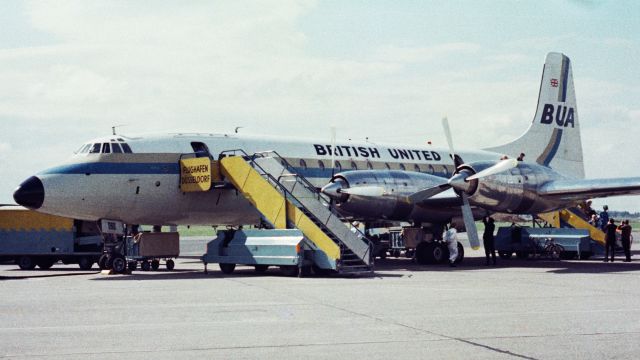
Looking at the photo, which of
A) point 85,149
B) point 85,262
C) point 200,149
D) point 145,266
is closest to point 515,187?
point 200,149

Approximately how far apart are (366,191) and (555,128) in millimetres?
14695

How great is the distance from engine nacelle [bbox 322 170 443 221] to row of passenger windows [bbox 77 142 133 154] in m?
6.41

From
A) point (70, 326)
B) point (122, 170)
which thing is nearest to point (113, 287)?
point (122, 170)

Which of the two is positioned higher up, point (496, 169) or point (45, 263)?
point (496, 169)

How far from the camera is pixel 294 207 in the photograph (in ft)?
73.6

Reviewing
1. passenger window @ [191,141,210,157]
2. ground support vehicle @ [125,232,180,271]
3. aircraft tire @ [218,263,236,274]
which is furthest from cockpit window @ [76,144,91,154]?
aircraft tire @ [218,263,236,274]

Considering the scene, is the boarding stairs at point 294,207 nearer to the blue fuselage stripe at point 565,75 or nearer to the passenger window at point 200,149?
the passenger window at point 200,149

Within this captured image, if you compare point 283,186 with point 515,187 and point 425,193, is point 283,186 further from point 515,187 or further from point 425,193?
point 515,187

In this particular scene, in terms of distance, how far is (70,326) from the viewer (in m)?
11.3

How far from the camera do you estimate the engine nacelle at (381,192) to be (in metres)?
24.7

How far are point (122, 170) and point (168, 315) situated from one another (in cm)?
1120

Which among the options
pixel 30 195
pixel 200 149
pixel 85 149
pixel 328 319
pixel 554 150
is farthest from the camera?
pixel 554 150

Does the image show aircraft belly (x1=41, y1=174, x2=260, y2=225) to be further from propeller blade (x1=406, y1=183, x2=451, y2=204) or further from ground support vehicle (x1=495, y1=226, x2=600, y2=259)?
ground support vehicle (x1=495, y1=226, x2=600, y2=259)

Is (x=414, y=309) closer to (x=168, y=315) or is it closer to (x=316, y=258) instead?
(x=168, y=315)
